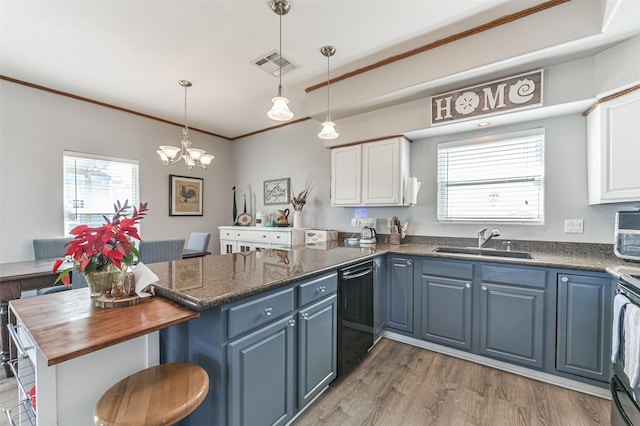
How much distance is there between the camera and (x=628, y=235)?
192 centimetres

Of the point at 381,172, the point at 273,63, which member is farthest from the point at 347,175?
the point at 273,63

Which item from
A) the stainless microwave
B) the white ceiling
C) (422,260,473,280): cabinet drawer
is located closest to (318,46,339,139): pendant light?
the white ceiling

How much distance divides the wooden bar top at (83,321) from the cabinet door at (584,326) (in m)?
2.51

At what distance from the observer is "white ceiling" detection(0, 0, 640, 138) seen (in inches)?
74.9

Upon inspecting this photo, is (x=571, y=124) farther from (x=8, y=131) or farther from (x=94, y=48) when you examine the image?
(x=8, y=131)

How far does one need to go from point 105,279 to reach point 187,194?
11.5ft

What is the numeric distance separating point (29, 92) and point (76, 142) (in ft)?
2.07

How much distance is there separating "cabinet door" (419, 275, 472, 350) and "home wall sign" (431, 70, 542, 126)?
1.55 metres

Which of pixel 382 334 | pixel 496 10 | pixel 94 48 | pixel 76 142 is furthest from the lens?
pixel 76 142

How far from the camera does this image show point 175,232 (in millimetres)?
4352

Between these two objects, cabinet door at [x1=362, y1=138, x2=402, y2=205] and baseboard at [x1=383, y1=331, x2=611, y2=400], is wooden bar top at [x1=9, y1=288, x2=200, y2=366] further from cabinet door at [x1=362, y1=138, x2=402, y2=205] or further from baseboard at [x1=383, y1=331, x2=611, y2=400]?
cabinet door at [x1=362, y1=138, x2=402, y2=205]

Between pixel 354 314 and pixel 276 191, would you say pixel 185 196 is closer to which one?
pixel 276 191

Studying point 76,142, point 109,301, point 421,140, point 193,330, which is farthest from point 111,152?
point 421,140

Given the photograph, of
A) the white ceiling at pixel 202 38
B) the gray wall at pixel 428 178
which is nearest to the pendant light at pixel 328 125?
the white ceiling at pixel 202 38
